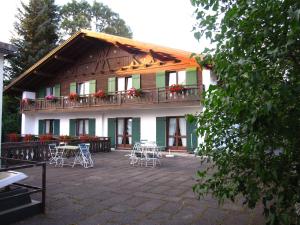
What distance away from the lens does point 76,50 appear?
64.5ft

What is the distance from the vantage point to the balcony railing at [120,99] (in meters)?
14.7

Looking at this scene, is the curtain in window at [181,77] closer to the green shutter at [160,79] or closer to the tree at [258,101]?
the green shutter at [160,79]

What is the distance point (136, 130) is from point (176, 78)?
12.2 feet

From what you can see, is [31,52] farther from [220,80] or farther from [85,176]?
[220,80]

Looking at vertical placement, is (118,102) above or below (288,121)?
above

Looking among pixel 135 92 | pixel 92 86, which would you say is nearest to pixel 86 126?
pixel 92 86

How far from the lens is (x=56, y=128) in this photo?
21000 mm

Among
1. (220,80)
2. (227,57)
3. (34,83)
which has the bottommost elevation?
(220,80)

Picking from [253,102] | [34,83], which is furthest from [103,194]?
[34,83]

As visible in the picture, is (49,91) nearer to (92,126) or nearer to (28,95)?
(28,95)

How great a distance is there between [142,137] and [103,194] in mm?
10851

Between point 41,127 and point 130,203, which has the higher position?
point 41,127

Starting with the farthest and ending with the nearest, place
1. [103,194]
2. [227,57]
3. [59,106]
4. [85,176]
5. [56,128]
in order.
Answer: [56,128] → [59,106] → [85,176] → [103,194] → [227,57]

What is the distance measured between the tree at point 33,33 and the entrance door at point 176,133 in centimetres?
1676
